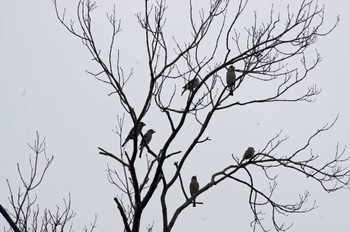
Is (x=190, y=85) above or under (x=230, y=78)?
under

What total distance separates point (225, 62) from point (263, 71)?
66 centimetres

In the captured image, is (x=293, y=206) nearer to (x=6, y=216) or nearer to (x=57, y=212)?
(x=57, y=212)

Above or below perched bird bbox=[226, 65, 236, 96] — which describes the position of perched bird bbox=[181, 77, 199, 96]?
below

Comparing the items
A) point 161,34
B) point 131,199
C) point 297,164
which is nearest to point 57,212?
point 131,199

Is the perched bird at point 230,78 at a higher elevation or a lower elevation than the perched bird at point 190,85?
higher

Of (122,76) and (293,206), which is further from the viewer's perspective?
Result: (293,206)

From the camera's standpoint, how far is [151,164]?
6.76 m

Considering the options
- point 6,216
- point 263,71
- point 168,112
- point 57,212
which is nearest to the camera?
point 6,216

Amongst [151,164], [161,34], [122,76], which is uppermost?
[161,34]

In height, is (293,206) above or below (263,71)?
below

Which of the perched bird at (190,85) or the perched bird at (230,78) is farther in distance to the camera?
the perched bird at (230,78)

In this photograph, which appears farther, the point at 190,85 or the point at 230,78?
the point at 230,78

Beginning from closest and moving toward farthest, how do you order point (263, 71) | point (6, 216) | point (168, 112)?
1. point (6, 216)
2. point (168, 112)
3. point (263, 71)

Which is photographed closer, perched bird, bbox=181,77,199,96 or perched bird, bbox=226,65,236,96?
perched bird, bbox=181,77,199,96
